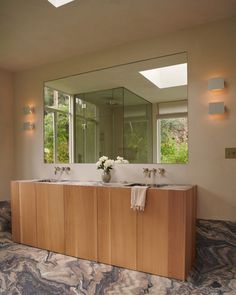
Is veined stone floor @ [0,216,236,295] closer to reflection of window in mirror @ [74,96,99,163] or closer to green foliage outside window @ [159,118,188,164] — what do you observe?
green foliage outside window @ [159,118,188,164]

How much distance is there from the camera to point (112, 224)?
2.65m

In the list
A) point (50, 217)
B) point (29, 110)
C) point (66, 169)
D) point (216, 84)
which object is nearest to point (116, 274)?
point (50, 217)

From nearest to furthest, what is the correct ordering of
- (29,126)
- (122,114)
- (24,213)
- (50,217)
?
(50,217) < (122,114) < (24,213) < (29,126)

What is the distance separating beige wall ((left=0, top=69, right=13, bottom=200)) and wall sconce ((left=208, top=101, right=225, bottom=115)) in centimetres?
316

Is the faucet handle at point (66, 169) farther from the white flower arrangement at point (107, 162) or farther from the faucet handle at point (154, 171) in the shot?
the faucet handle at point (154, 171)

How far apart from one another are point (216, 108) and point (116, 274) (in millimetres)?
1977

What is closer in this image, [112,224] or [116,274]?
[116,274]

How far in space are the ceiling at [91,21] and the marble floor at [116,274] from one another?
217 cm

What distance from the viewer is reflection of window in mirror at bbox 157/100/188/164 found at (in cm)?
286

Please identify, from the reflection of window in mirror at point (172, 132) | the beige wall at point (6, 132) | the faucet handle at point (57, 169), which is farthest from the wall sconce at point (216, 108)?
the beige wall at point (6, 132)

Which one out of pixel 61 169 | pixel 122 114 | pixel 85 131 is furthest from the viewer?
pixel 61 169

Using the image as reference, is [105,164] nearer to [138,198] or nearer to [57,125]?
[138,198]

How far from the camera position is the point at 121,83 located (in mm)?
3264

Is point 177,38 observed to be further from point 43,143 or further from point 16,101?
point 16,101
